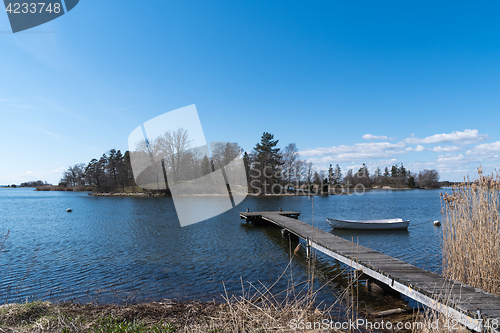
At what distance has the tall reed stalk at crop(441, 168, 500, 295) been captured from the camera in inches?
200

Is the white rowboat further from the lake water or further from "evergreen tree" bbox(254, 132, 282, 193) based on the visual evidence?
"evergreen tree" bbox(254, 132, 282, 193)

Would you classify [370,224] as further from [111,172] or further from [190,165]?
[111,172]

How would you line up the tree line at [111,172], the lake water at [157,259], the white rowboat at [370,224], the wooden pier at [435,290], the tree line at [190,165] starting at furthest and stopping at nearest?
the tree line at [111,172]
the tree line at [190,165]
the white rowboat at [370,224]
the lake water at [157,259]
the wooden pier at [435,290]

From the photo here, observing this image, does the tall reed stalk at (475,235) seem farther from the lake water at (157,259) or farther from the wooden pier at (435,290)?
the lake water at (157,259)

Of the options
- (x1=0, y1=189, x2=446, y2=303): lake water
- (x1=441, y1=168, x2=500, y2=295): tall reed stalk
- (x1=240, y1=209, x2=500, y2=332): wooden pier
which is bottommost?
(x1=0, y1=189, x2=446, y2=303): lake water

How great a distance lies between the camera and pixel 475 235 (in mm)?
5332

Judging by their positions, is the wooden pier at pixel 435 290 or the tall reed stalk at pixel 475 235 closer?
the wooden pier at pixel 435 290

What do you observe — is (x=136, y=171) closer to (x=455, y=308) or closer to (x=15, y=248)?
(x=15, y=248)

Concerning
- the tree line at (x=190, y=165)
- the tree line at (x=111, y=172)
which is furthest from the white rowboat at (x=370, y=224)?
the tree line at (x=111, y=172)

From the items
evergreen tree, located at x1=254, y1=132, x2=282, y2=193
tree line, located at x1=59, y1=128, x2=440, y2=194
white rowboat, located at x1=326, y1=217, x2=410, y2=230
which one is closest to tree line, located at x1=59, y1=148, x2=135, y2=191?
tree line, located at x1=59, y1=128, x2=440, y2=194

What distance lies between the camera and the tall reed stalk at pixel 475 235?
5.09m

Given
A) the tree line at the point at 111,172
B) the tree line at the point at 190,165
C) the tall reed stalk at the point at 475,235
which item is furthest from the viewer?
the tree line at the point at 111,172

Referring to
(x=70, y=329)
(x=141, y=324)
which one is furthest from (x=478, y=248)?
(x=70, y=329)

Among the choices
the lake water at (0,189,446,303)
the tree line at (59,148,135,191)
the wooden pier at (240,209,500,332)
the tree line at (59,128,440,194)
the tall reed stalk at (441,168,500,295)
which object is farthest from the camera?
the tree line at (59,148,135,191)
